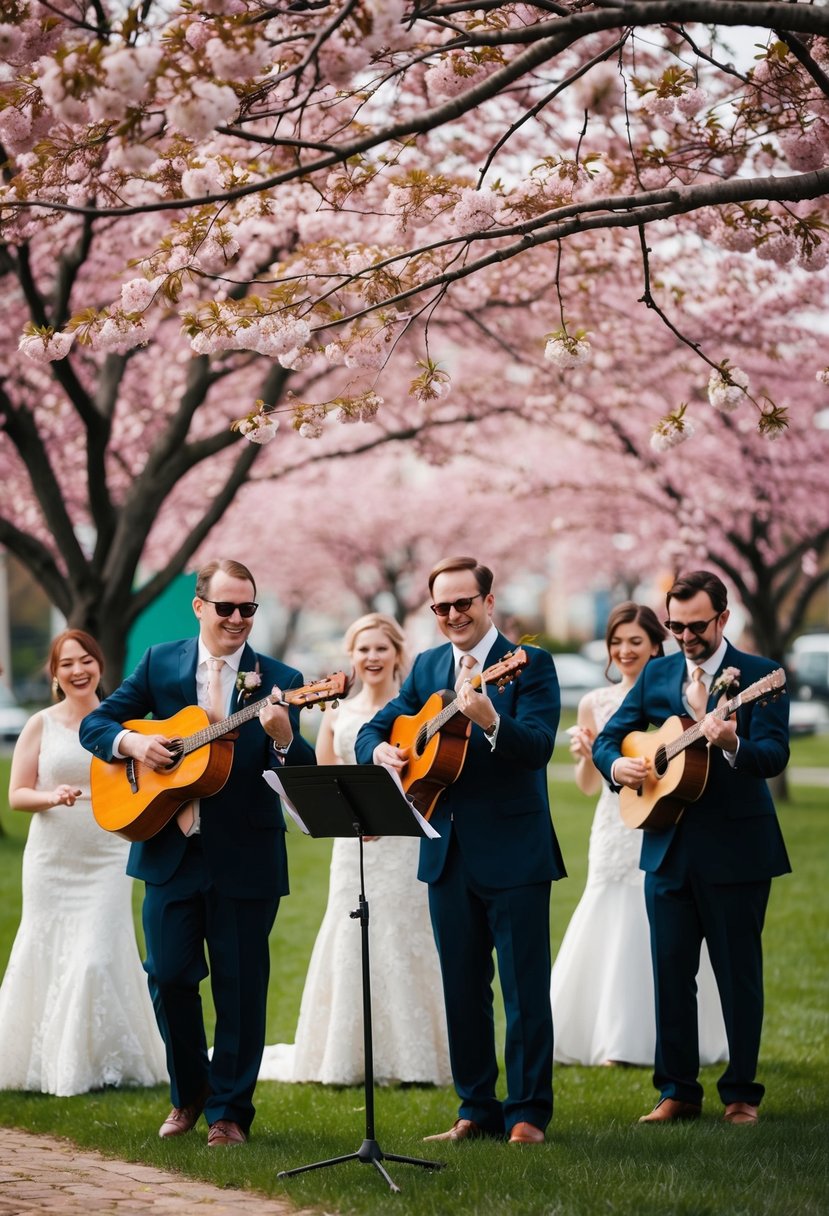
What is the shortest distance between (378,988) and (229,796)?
6.52 feet

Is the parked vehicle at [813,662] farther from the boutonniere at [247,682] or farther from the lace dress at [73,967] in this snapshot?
the boutonniere at [247,682]

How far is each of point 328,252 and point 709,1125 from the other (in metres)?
4.11

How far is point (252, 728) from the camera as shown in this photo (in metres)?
6.13

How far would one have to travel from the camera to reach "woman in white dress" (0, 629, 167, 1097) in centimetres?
732

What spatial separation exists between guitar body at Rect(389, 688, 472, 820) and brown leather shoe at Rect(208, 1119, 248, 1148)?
4.54ft

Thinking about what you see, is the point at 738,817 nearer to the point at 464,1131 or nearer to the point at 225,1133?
the point at 464,1131

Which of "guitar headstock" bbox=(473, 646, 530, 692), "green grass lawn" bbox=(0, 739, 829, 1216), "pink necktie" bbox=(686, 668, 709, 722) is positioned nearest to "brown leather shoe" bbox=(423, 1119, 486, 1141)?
"green grass lawn" bbox=(0, 739, 829, 1216)

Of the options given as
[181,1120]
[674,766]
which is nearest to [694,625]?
[674,766]

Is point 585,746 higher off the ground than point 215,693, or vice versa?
point 215,693

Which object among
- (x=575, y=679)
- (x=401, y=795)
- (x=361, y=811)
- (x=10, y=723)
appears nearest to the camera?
(x=401, y=795)

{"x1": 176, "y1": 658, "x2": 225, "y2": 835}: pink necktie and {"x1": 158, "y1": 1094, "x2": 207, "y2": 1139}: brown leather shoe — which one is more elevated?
{"x1": 176, "y1": 658, "x2": 225, "y2": 835}: pink necktie

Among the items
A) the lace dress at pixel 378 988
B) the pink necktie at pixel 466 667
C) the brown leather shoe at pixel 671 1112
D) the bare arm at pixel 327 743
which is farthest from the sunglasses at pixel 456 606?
the bare arm at pixel 327 743

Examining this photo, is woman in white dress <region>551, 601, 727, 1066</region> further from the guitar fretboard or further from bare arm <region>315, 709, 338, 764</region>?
the guitar fretboard

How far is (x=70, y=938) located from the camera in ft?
24.8
